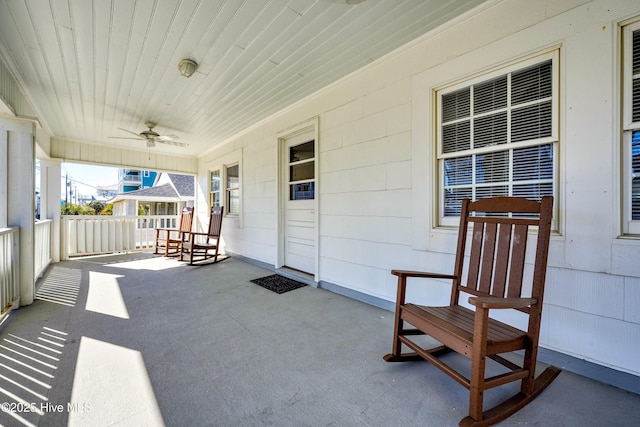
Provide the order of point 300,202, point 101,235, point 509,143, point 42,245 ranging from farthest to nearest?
point 101,235 → point 42,245 → point 300,202 → point 509,143

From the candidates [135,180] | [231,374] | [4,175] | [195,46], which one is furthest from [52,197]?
[135,180]

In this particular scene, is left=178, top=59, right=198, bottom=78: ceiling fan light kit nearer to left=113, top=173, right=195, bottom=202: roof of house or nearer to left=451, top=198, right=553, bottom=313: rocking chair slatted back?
left=451, top=198, right=553, bottom=313: rocking chair slatted back

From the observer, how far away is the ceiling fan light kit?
267 cm

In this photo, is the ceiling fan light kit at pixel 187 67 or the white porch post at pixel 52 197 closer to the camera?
the ceiling fan light kit at pixel 187 67

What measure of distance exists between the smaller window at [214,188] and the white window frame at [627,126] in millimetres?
6342

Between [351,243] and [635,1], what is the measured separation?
2645 millimetres

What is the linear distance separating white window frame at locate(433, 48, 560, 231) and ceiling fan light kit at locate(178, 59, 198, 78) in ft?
7.97

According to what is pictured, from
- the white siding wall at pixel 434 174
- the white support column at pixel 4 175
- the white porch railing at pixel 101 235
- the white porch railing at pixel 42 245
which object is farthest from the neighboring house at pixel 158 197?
the white siding wall at pixel 434 174

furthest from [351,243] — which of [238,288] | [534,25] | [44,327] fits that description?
[44,327]

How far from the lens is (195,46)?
2.45 meters

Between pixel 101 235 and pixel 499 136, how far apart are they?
768 centimetres

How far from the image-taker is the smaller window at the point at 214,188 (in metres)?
6.30

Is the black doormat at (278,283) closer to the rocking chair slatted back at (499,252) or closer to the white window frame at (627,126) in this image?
the rocking chair slatted back at (499,252)

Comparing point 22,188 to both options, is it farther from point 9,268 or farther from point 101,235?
point 101,235
